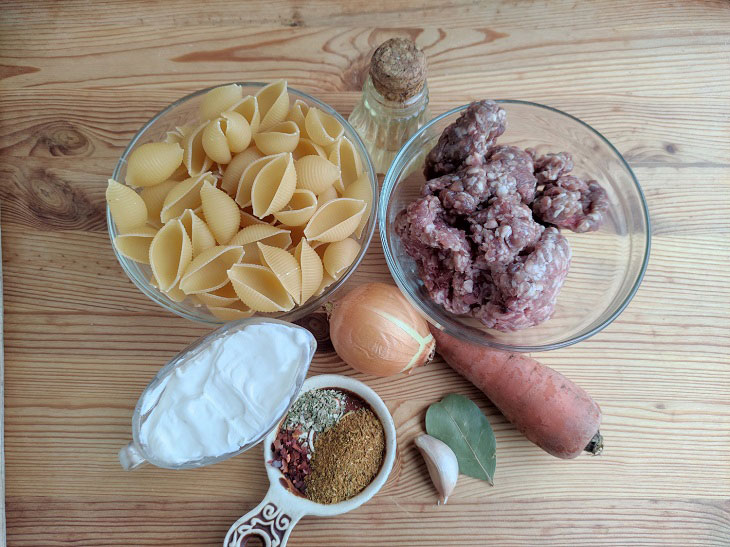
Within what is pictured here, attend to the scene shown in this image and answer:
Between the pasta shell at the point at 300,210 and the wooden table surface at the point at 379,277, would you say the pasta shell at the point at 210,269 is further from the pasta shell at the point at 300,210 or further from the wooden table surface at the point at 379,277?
the wooden table surface at the point at 379,277

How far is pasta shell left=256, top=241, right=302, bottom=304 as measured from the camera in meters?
0.85

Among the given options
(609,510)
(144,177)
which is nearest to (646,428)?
(609,510)

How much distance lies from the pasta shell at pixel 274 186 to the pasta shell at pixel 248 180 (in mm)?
12

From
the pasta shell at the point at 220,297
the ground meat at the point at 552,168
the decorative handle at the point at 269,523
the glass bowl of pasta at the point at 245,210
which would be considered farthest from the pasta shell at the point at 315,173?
the decorative handle at the point at 269,523

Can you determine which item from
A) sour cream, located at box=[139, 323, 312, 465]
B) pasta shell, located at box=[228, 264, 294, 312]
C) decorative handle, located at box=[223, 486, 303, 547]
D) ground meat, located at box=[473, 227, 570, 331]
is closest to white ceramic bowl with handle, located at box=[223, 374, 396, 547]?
decorative handle, located at box=[223, 486, 303, 547]

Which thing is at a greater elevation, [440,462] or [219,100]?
[219,100]

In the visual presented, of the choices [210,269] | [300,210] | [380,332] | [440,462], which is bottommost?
[440,462]

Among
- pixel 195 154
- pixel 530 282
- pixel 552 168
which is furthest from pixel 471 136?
pixel 195 154

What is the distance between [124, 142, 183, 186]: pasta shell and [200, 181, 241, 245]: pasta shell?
8cm

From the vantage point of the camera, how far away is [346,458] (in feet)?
3.23

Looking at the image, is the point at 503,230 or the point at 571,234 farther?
the point at 571,234

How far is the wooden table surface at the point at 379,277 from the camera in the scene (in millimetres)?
1055

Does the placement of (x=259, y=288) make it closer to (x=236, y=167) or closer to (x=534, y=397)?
(x=236, y=167)

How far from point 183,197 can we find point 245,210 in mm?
103
